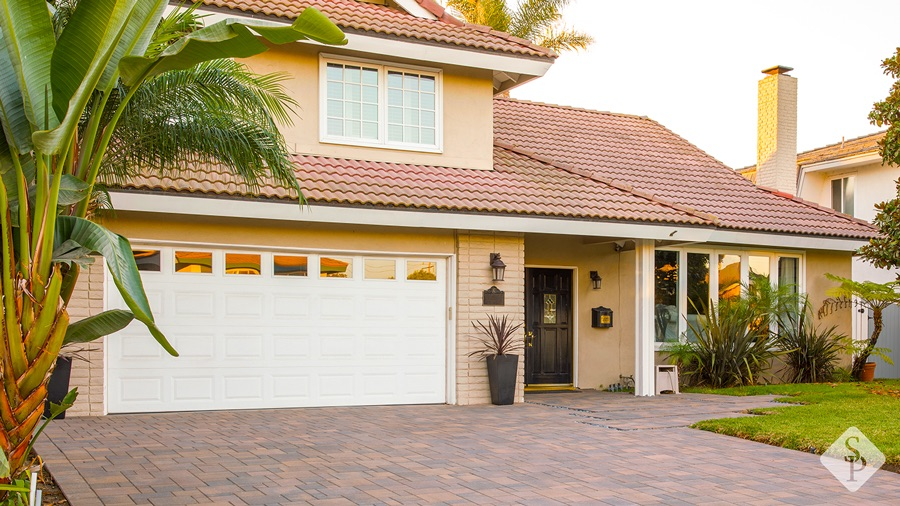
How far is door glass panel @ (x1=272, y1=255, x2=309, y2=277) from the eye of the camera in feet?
44.8

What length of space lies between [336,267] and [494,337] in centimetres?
280

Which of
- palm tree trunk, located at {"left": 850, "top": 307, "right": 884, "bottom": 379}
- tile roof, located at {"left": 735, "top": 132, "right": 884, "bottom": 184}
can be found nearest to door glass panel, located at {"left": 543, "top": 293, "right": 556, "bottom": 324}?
palm tree trunk, located at {"left": 850, "top": 307, "right": 884, "bottom": 379}

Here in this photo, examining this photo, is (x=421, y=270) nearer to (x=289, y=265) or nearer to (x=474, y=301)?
(x=474, y=301)

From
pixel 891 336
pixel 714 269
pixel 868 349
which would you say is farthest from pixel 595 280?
pixel 891 336

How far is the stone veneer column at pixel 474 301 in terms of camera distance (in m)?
14.5

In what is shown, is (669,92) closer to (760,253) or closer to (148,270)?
(760,253)

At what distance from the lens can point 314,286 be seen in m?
13.9

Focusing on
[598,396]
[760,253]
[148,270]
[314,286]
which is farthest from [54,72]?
[760,253]

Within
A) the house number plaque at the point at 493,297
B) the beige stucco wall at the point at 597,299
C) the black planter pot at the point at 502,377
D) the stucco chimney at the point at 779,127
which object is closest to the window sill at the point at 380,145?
the house number plaque at the point at 493,297

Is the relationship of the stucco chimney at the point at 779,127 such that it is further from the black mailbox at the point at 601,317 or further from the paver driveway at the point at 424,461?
the paver driveway at the point at 424,461

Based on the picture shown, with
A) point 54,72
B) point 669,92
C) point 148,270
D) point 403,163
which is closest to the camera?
point 54,72

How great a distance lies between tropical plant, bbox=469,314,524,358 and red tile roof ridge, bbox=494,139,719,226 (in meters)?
3.47

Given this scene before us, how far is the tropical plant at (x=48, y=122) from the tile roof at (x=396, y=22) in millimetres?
8022

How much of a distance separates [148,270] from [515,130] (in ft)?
28.5
